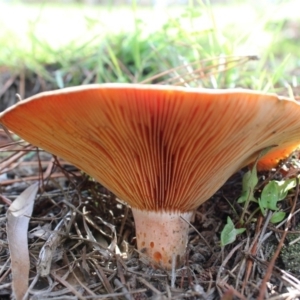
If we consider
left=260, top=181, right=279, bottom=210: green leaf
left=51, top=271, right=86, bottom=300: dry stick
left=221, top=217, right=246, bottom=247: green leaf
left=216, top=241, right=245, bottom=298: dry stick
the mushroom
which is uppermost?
the mushroom

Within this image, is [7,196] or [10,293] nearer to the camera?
[10,293]

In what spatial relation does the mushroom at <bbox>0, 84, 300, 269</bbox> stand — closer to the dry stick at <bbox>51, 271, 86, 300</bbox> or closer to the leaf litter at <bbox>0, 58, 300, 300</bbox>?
the leaf litter at <bbox>0, 58, 300, 300</bbox>

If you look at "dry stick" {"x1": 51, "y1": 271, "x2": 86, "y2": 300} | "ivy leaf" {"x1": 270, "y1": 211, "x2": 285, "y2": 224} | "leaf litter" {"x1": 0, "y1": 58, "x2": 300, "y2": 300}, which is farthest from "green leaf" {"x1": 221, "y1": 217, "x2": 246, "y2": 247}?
"dry stick" {"x1": 51, "y1": 271, "x2": 86, "y2": 300}

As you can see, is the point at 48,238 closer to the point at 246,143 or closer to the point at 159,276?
the point at 159,276

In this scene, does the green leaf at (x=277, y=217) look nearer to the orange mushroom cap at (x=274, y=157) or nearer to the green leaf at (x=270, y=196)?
the green leaf at (x=270, y=196)

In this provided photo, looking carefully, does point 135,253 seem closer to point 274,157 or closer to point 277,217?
point 277,217

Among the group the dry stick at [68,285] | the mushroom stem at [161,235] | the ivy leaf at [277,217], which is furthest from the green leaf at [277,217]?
the dry stick at [68,285]

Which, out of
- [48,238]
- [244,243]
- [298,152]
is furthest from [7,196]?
[298,152]
